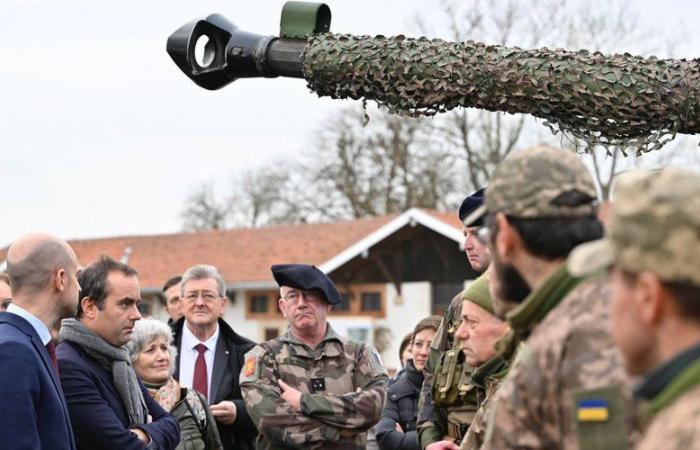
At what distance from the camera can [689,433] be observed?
1.97 meters

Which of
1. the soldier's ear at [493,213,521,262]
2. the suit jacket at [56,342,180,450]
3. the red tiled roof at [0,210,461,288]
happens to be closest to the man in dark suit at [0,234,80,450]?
the suit jacket at [56,342,180,450]

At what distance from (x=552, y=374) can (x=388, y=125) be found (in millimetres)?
37303

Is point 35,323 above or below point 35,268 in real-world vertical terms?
below

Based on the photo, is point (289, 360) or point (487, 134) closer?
point (289, 360)

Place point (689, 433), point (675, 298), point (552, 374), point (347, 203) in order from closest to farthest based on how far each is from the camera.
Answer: point (689, 433) < point (675, 298) < point (552, 374) < point (347, 203)

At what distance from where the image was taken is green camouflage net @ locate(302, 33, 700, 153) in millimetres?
4898

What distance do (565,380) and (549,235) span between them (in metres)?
0.42

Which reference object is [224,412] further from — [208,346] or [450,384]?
[450,384]

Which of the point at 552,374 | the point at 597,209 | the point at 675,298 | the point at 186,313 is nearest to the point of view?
the point at 675,298

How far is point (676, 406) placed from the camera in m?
2.05

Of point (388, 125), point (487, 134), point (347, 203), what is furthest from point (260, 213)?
point (487, 134)

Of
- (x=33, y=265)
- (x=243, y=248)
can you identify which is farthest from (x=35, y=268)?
(x=243, y=248)

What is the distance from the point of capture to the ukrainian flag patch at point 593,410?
256 cm

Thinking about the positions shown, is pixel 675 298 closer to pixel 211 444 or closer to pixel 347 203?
pixel 211 444
